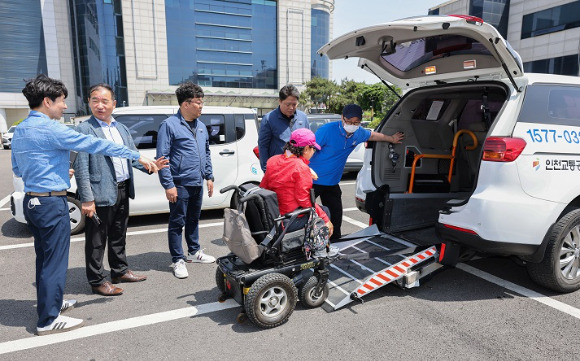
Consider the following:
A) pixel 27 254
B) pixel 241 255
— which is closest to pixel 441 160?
pixel 241 255

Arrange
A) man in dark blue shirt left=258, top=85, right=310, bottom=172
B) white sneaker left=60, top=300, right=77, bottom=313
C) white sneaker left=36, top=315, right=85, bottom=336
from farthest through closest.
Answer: man in dark blue shirt left=258, top=85, right=310, bottom=172 → white sneaker left=60, top=300, right=77, bottom=313 → white sneaker left=36, top=315, right=85, bottom=336

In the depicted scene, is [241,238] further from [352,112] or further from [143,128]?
[143,128]

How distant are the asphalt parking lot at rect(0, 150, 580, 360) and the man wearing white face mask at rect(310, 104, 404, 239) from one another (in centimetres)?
128

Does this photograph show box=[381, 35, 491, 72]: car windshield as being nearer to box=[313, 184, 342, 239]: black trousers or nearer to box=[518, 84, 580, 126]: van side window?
box=[518, 84, 580, 126]: van side window

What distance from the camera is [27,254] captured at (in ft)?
15.7

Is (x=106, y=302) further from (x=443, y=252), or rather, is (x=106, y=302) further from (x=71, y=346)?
(x=443, y=252)

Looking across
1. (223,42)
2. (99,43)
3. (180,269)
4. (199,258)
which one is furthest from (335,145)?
(223,42)

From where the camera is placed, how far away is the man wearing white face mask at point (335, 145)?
414cm

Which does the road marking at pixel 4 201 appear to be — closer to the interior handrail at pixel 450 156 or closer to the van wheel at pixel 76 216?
the van wheel at pixel 76 216

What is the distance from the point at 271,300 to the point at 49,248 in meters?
1.74

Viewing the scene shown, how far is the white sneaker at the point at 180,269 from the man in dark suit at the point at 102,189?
1.90 feet

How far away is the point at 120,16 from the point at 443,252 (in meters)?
61.1

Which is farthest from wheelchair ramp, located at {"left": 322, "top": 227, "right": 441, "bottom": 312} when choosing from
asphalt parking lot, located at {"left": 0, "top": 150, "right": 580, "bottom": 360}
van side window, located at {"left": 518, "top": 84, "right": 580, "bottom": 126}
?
van side window, located at {"left": 518, "top": 84, "right": 580, "bottom": 126}

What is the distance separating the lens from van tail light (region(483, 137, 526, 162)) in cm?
306
